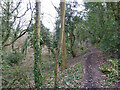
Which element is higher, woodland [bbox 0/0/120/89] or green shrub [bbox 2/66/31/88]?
woodland [bbox 0/0/120/89]

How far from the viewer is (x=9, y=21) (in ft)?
30.5

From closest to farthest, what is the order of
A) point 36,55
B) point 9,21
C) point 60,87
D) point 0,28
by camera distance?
point 60,87
point 36,55
point 0,28
point 9,21

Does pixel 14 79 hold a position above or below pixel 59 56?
below

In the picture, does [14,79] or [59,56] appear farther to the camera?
[14,79]

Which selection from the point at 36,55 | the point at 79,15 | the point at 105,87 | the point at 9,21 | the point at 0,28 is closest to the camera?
the point at 105,87

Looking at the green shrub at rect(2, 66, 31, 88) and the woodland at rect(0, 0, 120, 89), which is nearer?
the woodland at rect(0, 0, 120, 89)

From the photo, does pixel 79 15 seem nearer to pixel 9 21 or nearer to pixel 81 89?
pixel 9 21

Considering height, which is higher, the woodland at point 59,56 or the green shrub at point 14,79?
the woodland at point 59,56

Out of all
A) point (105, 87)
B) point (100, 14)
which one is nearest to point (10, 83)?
point (105, 87)

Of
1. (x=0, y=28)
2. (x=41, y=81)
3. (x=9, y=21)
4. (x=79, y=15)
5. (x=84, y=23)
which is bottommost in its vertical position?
(x=41, y=81)

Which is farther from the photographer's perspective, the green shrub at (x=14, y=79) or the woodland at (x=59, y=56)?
the green shrub at (x=14, y=79)

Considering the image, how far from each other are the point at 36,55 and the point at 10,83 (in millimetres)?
4255

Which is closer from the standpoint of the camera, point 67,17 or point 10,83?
point 10,83

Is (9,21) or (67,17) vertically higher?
(67,17)
